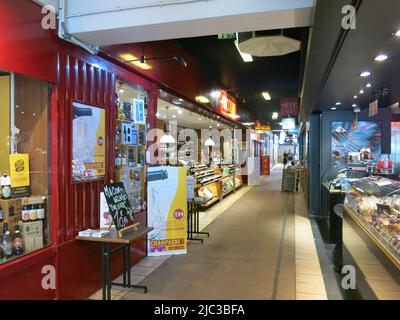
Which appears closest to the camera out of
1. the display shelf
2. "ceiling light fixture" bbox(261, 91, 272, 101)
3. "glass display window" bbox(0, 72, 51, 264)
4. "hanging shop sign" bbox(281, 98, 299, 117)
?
the display shelf

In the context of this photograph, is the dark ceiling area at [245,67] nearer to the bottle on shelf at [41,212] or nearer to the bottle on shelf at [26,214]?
the bottle on shelf at [41,212]

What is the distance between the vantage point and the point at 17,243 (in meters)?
3.15

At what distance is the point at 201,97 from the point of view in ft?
26.9

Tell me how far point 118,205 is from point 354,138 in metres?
6.47

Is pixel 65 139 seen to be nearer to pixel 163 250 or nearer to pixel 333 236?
pixel 163 250

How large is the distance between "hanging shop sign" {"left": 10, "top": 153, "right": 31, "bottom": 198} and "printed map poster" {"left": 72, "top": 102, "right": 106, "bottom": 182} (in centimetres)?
46

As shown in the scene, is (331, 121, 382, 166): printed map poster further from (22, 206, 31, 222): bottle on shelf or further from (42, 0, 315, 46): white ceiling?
(22, 206, 31, 222): bottle on shelf

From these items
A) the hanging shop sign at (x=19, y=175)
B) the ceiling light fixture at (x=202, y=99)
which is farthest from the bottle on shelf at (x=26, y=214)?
the ceiling light fixture at (x=202, y=99)

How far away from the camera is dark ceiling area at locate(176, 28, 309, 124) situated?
6.53 m

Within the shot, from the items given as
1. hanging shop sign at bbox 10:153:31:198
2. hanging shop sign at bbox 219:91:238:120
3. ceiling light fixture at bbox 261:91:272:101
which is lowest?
hanging shop sign at bbox 10:153:31:198

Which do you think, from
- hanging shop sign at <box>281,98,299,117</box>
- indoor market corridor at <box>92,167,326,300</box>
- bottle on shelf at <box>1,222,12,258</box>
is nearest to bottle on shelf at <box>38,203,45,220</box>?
bottle on shelf at <box>1,222,12,258</box>

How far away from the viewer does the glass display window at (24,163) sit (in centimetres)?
318

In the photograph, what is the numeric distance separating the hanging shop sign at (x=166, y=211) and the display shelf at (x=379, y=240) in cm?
255

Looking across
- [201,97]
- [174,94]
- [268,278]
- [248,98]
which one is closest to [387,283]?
[268,278]
